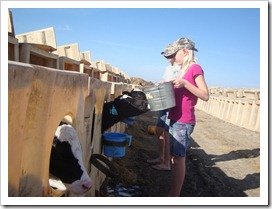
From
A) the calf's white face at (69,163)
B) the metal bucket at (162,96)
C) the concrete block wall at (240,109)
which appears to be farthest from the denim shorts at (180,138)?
the concrete block wall at (240,109)

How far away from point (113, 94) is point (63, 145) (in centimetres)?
339

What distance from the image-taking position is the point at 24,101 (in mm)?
1933

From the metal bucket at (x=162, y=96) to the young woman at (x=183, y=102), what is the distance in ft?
0.28

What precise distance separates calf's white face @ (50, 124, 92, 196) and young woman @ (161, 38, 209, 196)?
128 cm

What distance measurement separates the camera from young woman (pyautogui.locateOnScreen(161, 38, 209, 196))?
12.1 feet

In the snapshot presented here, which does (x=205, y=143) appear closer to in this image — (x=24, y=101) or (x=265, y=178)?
(x=265, y=178)

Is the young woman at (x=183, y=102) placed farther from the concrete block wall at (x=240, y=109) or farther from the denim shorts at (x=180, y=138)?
the concrete block wall at (x=240, y=109)

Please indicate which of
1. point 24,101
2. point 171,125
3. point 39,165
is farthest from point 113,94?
point 24,101

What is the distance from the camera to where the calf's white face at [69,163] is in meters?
2.68

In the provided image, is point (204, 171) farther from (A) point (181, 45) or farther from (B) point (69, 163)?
(B) point (69, 163)

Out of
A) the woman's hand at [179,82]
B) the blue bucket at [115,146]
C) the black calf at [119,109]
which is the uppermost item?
the woman's hand at [179,82]

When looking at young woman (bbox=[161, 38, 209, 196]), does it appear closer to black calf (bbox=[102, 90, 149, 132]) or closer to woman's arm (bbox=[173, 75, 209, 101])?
woman's arm (bbox=[173, 75, 209, 101])

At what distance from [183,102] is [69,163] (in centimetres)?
154

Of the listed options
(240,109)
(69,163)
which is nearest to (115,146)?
(69,163)
